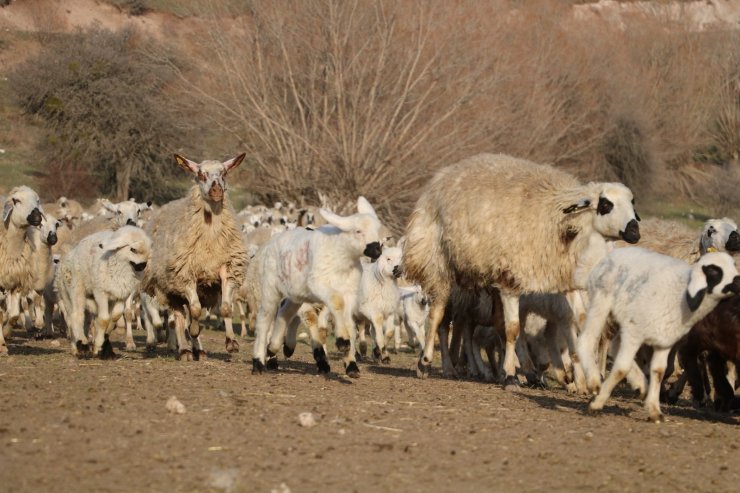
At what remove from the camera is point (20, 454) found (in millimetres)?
8367

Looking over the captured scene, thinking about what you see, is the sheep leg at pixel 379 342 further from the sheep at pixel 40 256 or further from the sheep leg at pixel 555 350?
the sheep at pixel 40 256

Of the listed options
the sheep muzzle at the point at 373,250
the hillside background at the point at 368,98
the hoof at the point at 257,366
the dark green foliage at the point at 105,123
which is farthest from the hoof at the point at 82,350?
the dark green foliage at the point at 105,123

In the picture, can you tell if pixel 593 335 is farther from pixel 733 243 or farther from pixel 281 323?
pixel 733 243

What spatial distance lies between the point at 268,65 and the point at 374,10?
473 centimetres

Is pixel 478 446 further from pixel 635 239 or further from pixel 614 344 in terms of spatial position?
pixel 635 239

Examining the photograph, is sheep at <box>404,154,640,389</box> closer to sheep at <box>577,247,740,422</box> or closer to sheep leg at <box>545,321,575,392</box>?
sheep leg at <box>545,321,575,392</box>

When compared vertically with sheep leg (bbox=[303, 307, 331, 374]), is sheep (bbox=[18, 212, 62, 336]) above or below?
above

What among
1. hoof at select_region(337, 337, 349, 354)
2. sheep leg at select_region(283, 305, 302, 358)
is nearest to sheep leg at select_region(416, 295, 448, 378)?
sheep leg at select_region(283, 305, 302, 358)

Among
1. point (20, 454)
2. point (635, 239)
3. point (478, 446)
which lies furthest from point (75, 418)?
point (635, 239)

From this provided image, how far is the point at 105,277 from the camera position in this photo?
15125 mm

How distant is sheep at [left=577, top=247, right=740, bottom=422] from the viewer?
10.8 meters

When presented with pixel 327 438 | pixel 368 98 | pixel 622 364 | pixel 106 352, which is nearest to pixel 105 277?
pixel 106 352

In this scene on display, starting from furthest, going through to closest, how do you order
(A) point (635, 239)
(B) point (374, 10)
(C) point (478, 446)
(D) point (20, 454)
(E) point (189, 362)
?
(B) point (374, 10) → (E) point (189, 362) → (A) point (635, 239) → (C) point (478, 446) → (D) point (20, 454)

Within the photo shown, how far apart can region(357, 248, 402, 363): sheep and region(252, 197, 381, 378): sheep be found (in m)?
6.39
